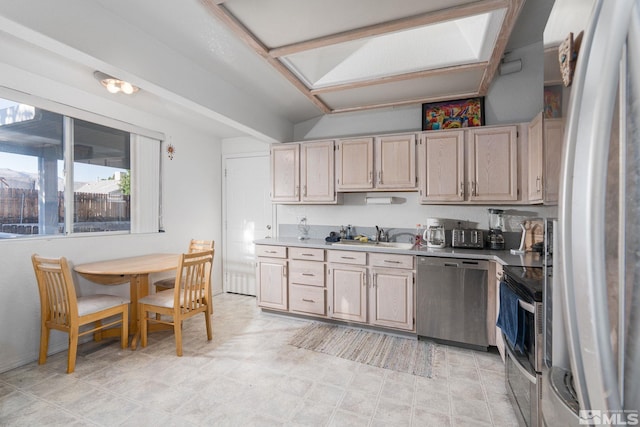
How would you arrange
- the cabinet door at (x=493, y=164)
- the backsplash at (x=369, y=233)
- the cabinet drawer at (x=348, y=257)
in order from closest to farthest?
the cabinet door at (x=493, y=164) < the backsplash at (x=369, y=233) < the cabinet drawer at (x=348, y=257)

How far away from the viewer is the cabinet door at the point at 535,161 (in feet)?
8.38

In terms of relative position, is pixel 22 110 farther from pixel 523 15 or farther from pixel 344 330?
pixel 523 15

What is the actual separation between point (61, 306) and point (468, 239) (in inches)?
152

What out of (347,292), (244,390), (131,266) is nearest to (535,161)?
(347,292)

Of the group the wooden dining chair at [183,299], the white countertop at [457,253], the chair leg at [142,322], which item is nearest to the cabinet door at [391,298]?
the white countertop at [457,253]

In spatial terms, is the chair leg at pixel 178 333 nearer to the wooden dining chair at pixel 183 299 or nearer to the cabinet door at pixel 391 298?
the wooden dining chair at pixel 183 299

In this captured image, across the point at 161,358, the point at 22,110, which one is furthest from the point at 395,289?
the point at 22,110

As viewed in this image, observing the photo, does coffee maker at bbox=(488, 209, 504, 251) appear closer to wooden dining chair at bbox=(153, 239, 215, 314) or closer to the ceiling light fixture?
wooden dining chair at bbox=(153, 239, 215, 314)

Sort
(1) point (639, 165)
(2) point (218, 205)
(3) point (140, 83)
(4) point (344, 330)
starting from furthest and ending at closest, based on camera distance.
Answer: (2) point (218, 205) < (4) point (344, 330) < (3) point (140, 83) < (1) point (639, 165)

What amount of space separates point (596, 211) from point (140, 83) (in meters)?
2.70

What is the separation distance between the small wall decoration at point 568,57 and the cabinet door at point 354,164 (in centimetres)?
301

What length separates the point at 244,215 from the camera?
15.7 feet

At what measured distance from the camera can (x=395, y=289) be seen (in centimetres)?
317

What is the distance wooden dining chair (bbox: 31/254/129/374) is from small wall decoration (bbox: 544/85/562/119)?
10.1 ft
